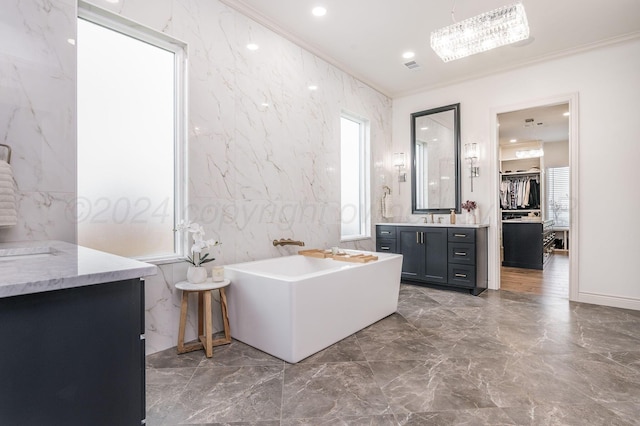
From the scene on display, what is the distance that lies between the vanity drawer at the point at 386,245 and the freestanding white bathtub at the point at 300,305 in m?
1.84

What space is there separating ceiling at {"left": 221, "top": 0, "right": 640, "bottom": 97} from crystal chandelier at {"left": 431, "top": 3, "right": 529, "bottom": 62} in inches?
19.8

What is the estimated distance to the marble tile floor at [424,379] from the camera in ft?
5.75

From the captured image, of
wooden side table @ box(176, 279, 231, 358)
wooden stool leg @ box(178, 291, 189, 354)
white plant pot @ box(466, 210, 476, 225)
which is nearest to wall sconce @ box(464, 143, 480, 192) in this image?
white plant pot @ box(466, 210, 476, 225)

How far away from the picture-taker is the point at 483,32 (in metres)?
2.77

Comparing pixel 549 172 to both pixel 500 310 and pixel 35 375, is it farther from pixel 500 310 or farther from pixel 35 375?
pixel 35 375

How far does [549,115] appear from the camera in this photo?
6.36 m

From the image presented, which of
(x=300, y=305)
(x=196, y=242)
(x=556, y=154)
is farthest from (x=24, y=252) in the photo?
(x=556, y=154)

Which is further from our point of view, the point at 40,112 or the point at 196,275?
the point at 196,275

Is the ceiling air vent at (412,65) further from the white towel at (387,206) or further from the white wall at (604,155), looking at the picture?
the white towel at (387,206)

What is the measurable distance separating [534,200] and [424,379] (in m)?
7.98

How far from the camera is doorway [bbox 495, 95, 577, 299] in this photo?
5.31 meters

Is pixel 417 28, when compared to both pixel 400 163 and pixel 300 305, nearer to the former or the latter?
pixel 400 163

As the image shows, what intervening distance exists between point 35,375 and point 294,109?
344 centimetres

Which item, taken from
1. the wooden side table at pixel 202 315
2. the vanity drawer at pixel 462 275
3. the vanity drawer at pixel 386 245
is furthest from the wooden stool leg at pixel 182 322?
the vanity drawer at pixel 462 275
